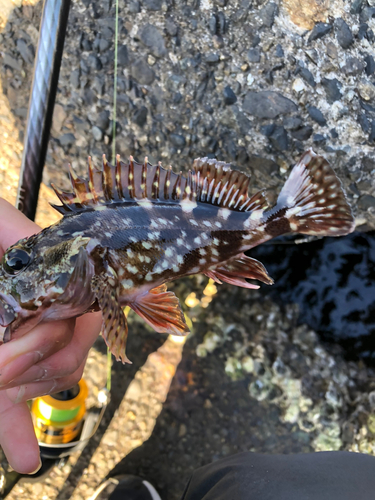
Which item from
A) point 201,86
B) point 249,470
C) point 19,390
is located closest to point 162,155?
point 201,86

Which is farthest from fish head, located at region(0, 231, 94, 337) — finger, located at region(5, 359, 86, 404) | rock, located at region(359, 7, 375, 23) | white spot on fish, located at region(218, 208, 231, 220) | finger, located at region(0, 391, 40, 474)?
rock, located at region(359, 7, 375, 23)

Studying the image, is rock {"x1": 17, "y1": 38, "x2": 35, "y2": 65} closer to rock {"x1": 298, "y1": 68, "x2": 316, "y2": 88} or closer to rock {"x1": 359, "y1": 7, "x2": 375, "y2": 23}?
rock {"x1": 298, "y1": 68, "x2": 316, "y2": 88}

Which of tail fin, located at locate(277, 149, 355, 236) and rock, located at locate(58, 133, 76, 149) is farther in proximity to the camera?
rock, located at locate(58, 133, 76, 149)

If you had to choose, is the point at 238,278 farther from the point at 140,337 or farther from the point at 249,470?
the point at 140,337

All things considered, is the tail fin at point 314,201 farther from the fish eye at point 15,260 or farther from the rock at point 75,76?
the rock at point 75,76

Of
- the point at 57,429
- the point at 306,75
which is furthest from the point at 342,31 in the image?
the point at 57,429

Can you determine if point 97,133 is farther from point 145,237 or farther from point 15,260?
point 15,260
